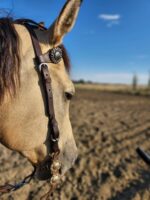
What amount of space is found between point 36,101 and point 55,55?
1.17ft

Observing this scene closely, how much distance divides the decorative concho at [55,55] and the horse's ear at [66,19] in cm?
12

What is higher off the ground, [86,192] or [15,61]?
[15,61]

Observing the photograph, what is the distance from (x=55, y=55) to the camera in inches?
108

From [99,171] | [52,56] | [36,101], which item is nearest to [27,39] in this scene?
[52,56]

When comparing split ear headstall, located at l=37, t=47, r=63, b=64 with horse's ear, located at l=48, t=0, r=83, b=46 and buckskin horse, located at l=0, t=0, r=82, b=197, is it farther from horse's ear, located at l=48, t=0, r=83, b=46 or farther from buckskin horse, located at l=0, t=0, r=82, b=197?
horse's ear, located at l=48, t=0, r=83, b=46

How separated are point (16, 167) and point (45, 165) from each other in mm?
3633

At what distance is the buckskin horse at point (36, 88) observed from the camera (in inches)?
100

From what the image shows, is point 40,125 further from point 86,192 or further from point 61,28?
point 86,192

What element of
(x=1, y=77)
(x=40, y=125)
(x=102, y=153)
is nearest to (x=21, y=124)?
(x=40, y=125)

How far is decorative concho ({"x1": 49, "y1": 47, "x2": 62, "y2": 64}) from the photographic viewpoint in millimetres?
2736

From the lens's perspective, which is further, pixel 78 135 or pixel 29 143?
pixel 78 135

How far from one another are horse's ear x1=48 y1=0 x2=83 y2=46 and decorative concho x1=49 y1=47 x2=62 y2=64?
121 mm

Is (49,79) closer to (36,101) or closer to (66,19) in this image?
(36,101)

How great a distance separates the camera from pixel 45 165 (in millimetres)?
2979
